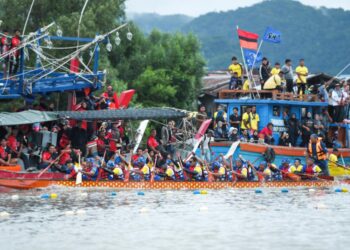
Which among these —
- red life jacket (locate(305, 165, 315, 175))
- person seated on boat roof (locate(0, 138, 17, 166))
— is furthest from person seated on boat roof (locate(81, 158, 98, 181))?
red life jacket (locate(305, 165, 315, 175))

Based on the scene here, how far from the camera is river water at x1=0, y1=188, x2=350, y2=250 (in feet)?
62.6

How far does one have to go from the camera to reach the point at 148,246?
61.2 feet

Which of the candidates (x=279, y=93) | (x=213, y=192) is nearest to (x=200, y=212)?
(x=213, y=192)

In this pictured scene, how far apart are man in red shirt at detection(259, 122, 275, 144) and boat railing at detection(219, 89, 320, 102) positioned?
124 centimetres

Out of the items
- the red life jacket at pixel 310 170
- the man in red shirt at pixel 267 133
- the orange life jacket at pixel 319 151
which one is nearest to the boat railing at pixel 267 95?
the man in red shirt at pixel 267 133

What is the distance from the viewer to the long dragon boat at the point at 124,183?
27.4m

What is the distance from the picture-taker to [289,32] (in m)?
102

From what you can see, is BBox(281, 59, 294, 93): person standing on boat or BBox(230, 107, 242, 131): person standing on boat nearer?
BBox(230, 107, 242, 131): person standing on boat

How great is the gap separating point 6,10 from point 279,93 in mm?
15036

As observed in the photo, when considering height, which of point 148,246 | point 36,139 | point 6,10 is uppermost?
point 6,10

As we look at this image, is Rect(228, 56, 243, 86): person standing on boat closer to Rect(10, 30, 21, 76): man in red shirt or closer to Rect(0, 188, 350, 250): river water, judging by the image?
Rect(0, 188, 350, 250): river water

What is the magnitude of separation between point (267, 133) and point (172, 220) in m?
12.5

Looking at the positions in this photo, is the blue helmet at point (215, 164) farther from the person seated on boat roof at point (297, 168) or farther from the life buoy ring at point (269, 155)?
the life buoy ring at point (269, 155)

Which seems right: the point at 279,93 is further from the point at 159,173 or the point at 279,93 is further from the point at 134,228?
the point at 134,228
